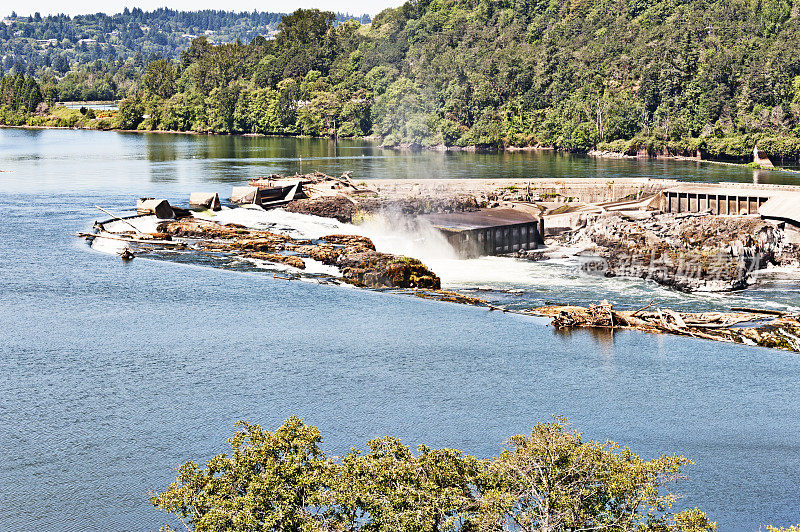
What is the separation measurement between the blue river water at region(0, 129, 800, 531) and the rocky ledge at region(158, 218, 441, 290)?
293 cm

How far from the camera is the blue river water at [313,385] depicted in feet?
120

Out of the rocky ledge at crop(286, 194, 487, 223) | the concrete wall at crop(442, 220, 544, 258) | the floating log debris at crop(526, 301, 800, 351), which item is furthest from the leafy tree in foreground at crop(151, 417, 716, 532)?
the rocky ledge at crop(286, 194, 487, 223)

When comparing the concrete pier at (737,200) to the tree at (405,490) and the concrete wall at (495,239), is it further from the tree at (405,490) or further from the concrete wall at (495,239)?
the tree at (405,490)

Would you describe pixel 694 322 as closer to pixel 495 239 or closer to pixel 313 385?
pixel 313 385

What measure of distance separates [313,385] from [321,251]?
30.6m

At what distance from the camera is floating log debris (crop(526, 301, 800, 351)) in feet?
176

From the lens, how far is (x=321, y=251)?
76188mm

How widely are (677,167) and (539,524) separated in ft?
466

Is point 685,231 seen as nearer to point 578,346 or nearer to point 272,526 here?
point 578,346

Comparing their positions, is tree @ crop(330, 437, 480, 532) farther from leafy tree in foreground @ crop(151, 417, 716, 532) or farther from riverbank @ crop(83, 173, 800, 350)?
riverbank @ crop(83, 173, 800, 350)

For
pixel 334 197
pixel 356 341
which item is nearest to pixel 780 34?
pixel 334 197

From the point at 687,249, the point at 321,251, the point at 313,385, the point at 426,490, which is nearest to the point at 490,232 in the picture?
the point at 321,251

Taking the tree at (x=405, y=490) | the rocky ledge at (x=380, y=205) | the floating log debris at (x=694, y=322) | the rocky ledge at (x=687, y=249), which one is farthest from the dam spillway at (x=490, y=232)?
the tree at (x=405, y=490)

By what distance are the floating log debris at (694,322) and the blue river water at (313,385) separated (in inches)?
44.6
